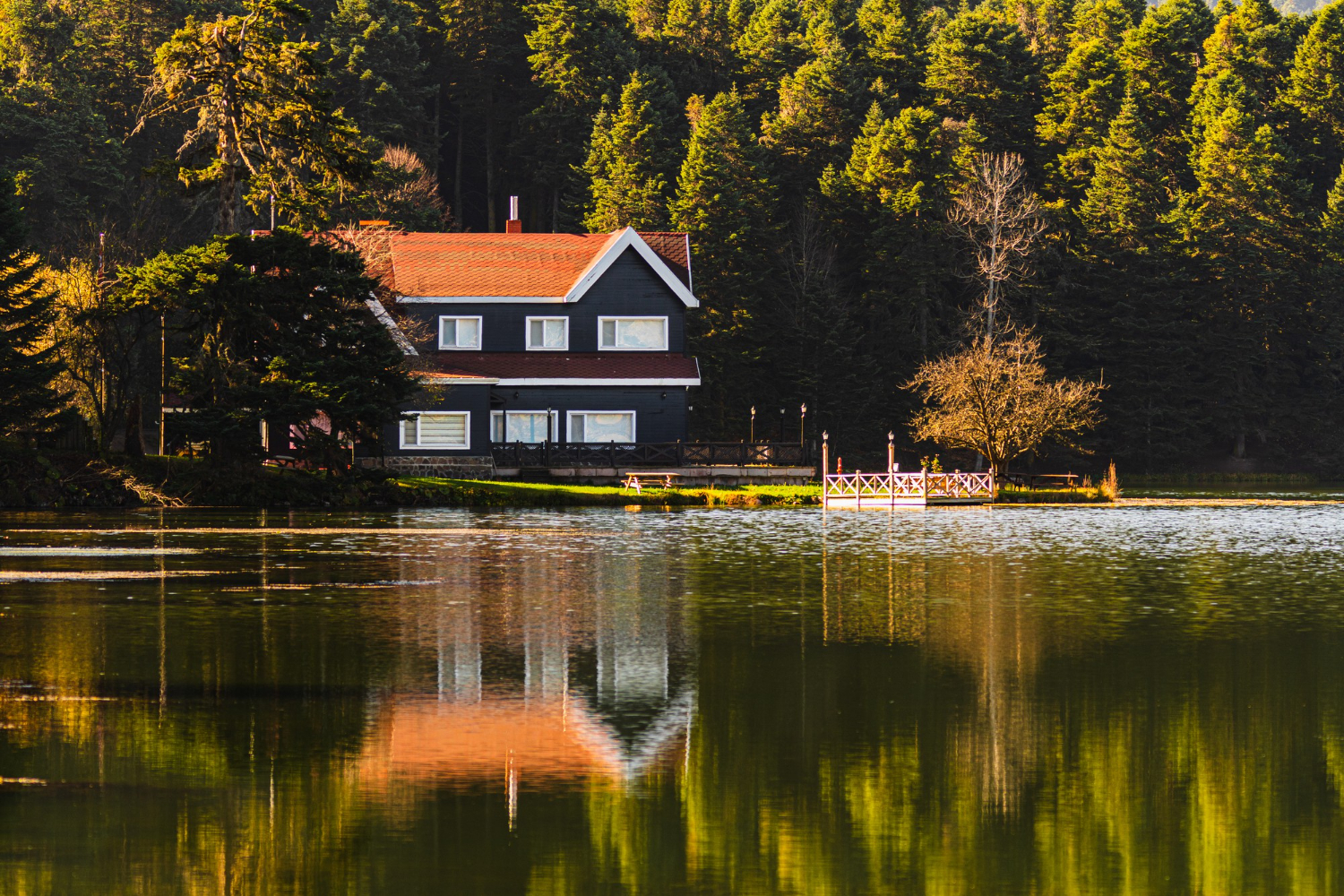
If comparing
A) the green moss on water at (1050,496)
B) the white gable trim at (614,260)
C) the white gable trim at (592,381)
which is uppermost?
the white gable trim at (614,260)

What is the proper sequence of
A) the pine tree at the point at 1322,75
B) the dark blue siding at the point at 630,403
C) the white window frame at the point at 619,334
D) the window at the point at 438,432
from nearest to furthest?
the window at the point at 438,432
the dark blue siding at the point at 630,403
the white window frame at the point at 619,334
the pine tree at the point at 1322,75

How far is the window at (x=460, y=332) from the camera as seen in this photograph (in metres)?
65.1

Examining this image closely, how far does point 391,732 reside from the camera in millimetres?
14055

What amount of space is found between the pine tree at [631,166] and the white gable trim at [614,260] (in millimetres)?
19569

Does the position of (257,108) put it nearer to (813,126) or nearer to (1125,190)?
(813,126)

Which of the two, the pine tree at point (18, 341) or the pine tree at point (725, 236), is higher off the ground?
the pine tree at point (725, 236)

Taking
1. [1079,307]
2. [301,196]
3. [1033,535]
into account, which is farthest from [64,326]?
[1079,307]

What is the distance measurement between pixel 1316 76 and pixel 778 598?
268 ft

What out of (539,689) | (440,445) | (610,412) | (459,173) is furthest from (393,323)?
(459,173)

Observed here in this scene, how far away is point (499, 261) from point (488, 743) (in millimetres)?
54732

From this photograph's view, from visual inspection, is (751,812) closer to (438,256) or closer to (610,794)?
(610,794)

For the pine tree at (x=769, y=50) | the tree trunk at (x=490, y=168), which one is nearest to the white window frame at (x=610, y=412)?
the tree trunk at (x=490, y=168)

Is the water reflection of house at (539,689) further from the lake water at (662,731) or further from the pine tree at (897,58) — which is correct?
the pine tree at (897,58)

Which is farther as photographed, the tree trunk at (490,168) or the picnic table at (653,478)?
the tree trunk at (490,168)
